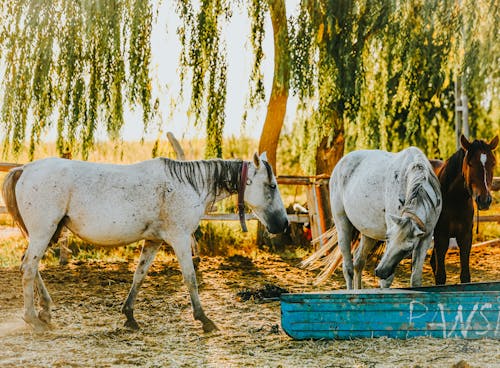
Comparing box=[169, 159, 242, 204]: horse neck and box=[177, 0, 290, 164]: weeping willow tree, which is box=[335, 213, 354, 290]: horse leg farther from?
box=[177, 0, 290, 164]: weeping willow tree

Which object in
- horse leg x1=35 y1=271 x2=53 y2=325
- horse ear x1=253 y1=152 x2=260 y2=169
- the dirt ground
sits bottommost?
the dirt ground

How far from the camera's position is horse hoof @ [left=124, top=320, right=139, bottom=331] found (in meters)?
5.63

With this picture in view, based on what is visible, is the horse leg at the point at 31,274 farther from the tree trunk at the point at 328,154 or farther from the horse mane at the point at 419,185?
the tree trunk at the point at 328,154

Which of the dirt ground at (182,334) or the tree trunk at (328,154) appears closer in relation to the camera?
the dirt ground at (182,334)

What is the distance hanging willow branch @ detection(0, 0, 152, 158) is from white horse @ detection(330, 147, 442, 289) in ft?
12.8

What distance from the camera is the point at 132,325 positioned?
5656 millimetres

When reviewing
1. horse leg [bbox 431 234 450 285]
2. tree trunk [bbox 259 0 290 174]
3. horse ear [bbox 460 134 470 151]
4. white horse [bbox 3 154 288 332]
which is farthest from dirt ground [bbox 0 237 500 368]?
tree trunk [bbox 259 0 290 174]

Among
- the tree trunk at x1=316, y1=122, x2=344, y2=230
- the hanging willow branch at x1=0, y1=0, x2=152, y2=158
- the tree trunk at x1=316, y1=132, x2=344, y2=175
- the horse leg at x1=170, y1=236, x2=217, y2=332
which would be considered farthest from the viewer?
the tree trunk at x1=316, y1=132, x2=344, y2=175

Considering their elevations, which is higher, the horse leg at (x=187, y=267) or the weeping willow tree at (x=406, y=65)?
the weeping willow tree at (x=406, y=65)

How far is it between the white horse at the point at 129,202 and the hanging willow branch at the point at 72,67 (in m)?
3.99

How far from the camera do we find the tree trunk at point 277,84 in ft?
31.7

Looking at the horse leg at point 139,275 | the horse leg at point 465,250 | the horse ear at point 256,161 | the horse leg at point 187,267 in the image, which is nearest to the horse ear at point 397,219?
the horse ear at point 256,161

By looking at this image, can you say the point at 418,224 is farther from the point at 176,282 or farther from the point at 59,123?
the point at 59,123

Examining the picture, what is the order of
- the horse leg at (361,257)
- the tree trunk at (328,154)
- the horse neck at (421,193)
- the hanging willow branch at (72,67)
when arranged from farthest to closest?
the tree trunk at (328,154) → the hanging willow branch at (72,67) → the horse leg at (361,257) → the horse neck at (421,193)
